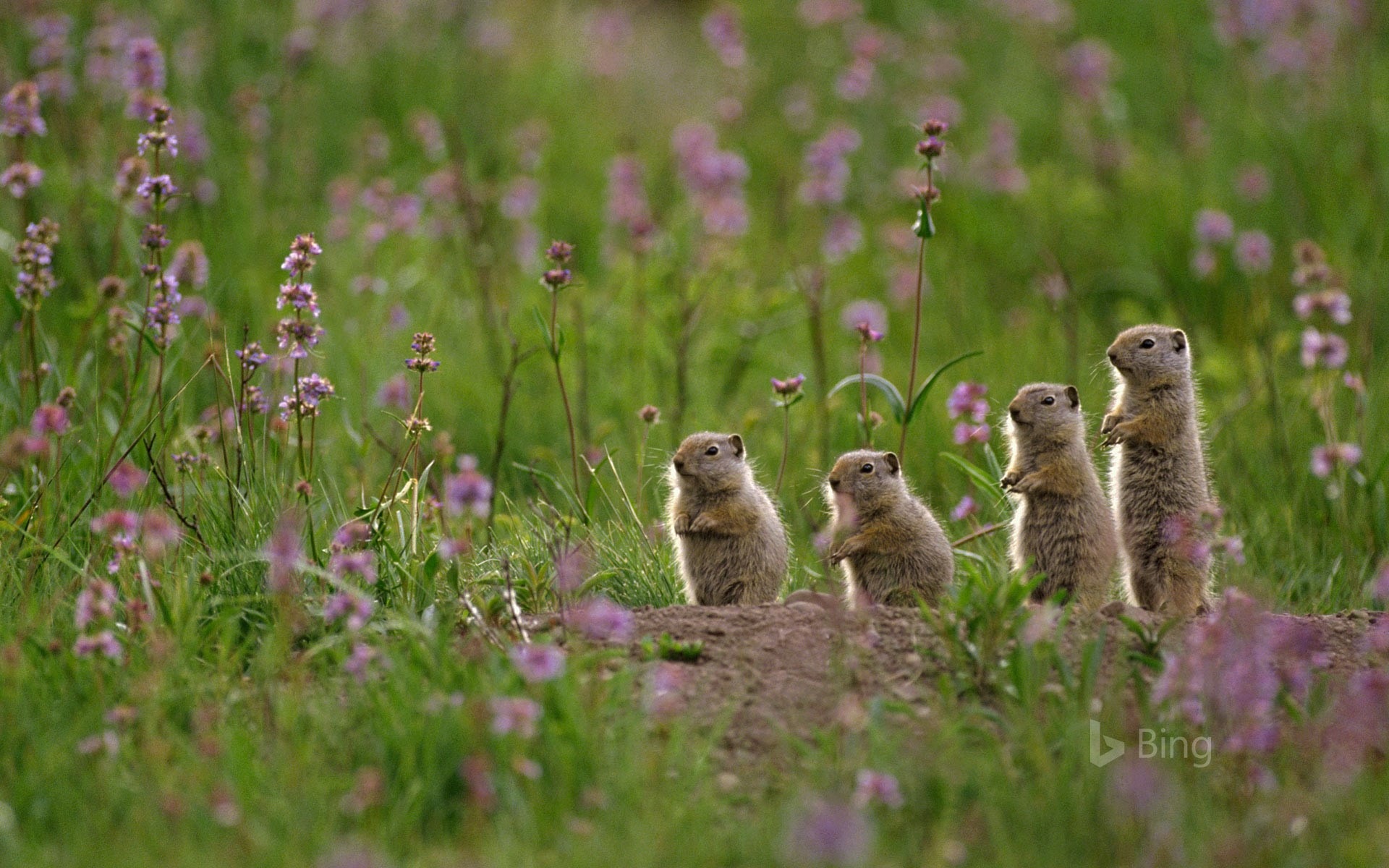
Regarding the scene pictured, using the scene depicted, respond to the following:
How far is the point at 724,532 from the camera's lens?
484cm

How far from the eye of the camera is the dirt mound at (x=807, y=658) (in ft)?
11.9

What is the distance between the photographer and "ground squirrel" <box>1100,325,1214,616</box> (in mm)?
4660

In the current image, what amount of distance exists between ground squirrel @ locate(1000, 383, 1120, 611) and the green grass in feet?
0.77

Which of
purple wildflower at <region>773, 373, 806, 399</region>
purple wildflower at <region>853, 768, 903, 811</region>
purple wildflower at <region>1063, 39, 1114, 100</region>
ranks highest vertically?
purple wildflower at <region>1063, 39, 1114, 100</region>

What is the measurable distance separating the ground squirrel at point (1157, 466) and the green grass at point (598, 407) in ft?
0.80

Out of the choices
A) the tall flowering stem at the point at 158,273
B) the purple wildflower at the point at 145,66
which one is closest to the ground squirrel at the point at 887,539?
the tall flowering stem at the point at 158,273

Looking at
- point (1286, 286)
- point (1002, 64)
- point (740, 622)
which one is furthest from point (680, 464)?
point (1002, 64)

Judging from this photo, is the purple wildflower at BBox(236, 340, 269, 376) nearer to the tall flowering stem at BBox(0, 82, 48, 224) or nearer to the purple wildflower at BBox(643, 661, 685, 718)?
the tall flowering stem at BBox(0, 82, 48, 224)

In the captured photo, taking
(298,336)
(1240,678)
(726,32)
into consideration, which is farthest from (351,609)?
(726,32)

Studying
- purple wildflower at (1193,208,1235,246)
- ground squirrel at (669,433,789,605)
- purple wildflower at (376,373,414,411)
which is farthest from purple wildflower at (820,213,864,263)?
ground squirrel at (669,433,789,605)

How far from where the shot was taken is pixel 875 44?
9.29 metres

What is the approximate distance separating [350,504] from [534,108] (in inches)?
263

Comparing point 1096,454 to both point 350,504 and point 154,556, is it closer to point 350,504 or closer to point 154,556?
point 350,504

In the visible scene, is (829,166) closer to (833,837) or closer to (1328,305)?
(1328,305)
